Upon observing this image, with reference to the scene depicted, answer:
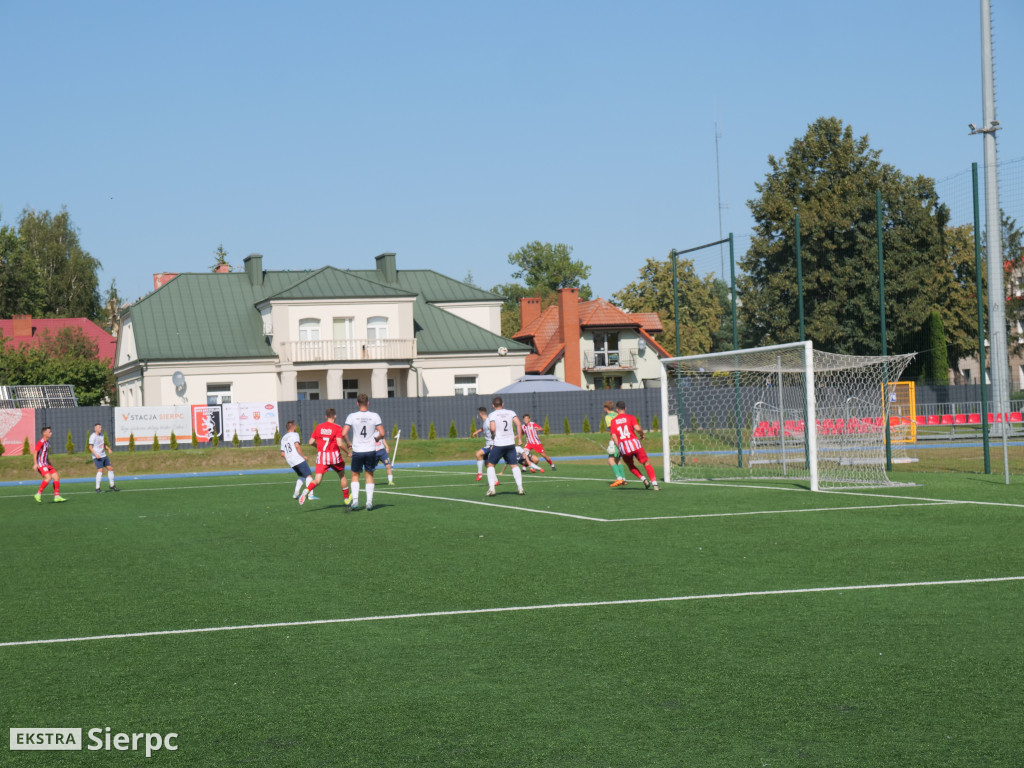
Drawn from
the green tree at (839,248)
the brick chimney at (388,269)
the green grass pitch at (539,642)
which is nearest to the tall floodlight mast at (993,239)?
the green grass pitch at (539,642)

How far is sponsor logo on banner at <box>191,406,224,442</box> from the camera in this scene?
43750 millimetres

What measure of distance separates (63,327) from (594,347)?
117 ft

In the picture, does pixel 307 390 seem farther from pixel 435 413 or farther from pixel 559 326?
pixel 559 326

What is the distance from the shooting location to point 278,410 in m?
44.5

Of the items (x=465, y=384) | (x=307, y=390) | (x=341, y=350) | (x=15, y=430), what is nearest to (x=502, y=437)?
(x=15, y=430)

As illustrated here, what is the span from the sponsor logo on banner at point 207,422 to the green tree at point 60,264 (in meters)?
40.2

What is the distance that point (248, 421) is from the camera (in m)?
44.2

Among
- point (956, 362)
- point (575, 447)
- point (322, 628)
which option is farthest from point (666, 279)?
point (322, 628)

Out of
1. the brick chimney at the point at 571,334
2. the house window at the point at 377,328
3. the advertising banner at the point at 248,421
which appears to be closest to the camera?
the advertising banner at the point at 248,421

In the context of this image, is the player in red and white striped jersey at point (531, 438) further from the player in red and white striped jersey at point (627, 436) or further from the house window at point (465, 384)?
the house window at point (465, 384)

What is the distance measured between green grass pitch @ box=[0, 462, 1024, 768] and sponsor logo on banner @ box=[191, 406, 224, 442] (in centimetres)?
2946

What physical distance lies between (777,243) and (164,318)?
102ft

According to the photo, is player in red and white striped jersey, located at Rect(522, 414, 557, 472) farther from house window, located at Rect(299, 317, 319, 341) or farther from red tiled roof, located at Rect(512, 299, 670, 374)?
red tiled roof, located at Rect(512, 299, 670, 374)

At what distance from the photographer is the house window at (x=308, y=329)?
53.9 metres
